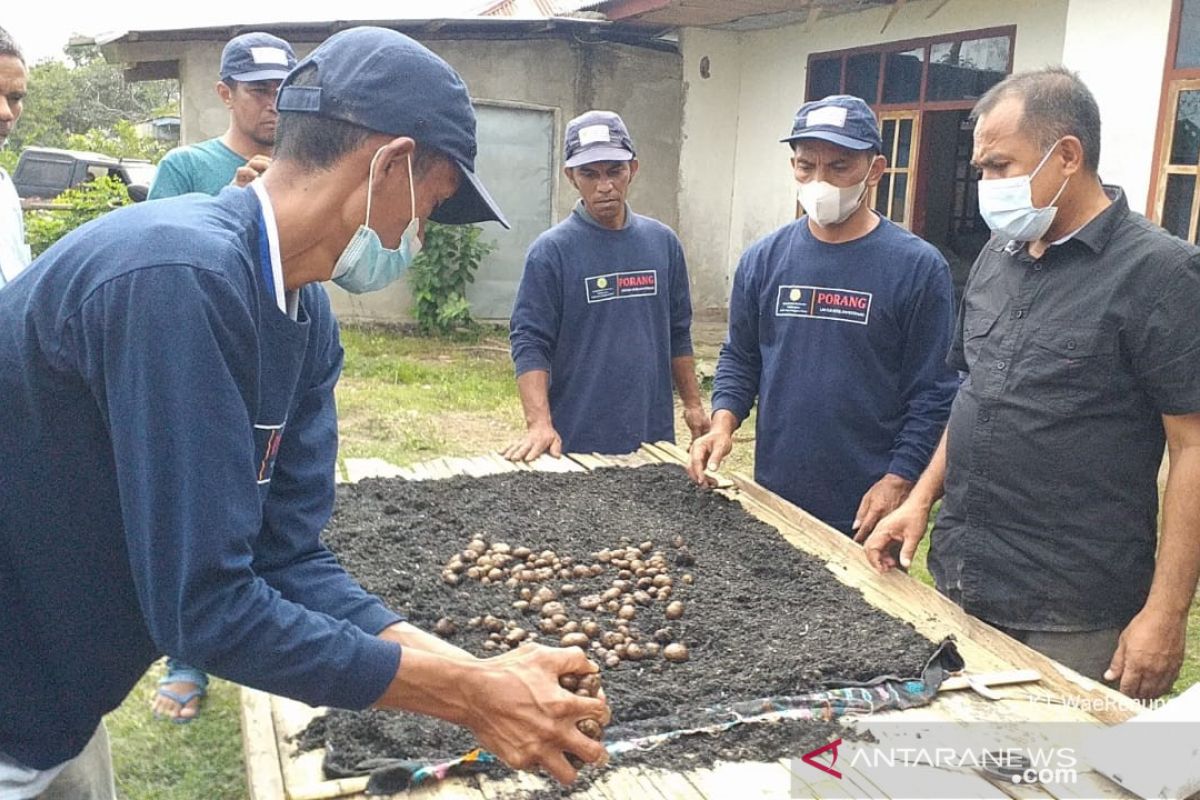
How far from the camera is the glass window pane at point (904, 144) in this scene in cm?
804

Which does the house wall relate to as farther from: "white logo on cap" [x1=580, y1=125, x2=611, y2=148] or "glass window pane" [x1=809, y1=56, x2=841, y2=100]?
"white logo on cap" [x1=580, y1=125, x2=611, y2=148]

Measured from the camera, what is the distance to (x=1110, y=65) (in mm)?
5852

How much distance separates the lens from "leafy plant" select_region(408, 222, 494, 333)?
10.4 meters

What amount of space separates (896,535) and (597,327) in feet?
5.23

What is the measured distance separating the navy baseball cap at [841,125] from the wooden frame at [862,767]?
1.36m

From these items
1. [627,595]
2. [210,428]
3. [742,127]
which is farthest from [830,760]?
[742,127]

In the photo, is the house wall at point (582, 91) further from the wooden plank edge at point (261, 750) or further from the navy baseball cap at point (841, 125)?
the wooden plank edge at point (261, 750)

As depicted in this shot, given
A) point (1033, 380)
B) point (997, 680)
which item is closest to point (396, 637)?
point (997, 680)

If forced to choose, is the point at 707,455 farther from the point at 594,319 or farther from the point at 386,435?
the point at 386,435

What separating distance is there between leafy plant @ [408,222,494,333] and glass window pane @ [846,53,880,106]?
157 inches

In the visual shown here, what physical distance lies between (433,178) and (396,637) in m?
0.77

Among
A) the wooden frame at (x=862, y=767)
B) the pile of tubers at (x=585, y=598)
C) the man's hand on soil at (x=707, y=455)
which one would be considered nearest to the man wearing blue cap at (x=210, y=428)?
the wooden frame at (x=862, y=767)

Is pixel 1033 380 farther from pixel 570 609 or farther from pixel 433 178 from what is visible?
pixel 433 178

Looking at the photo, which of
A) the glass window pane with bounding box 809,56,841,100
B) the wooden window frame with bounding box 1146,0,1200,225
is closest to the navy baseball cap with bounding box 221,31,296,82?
the wooden window frame with bounding box 1146,0,1200,225
